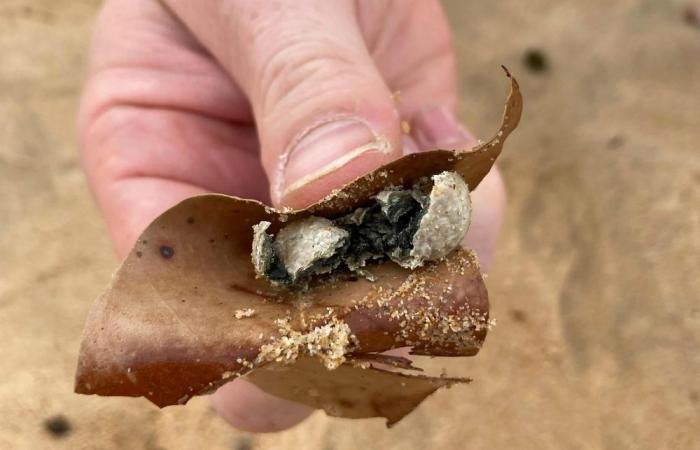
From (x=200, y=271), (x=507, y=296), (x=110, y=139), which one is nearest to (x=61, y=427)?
(x=110, y=139)

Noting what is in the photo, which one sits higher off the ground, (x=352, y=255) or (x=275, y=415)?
(x=352, y=255)

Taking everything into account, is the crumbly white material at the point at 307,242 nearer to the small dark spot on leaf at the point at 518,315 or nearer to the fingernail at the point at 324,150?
the fingernail at the point at 324,150

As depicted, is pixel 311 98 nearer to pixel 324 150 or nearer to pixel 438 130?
pixel 324 150

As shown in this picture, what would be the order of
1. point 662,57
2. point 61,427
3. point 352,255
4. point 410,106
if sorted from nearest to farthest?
point 352,255 < point 61,427 < point 410,106 < point 662,57

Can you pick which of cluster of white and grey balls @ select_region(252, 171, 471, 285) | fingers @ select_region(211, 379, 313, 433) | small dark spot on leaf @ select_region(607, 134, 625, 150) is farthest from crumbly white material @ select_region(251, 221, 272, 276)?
small dark spot on leaf @ select_region(607, 134, 625, 150)

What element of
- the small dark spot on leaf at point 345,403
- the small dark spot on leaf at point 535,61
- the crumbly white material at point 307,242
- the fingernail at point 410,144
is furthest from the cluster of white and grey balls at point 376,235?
the small dark spot on leaf at point 535,61

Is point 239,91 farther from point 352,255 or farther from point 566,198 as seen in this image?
point 566,198
